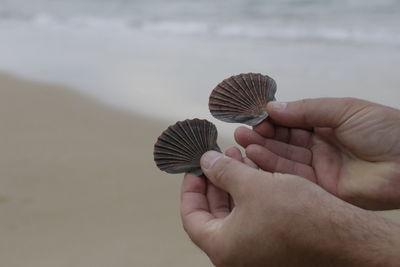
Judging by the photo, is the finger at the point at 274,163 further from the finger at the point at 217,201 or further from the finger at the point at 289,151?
the finger at the point at 217,201

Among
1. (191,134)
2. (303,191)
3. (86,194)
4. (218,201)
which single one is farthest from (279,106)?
(86,194)

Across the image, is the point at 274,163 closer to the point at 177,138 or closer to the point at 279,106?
the point at 279,106

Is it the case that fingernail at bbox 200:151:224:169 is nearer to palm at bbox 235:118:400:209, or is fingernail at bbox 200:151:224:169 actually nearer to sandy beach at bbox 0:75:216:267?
palm at bbox 235:118:400:209

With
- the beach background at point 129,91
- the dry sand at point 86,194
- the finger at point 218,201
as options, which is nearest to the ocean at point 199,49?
the beach background at point 129,91

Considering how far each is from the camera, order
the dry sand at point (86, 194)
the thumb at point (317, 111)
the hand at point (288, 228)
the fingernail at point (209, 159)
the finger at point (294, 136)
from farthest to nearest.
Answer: the dry sand at point (86, 194) → the finger at point (294, 136) → the thumb at point (317, 111) → the fingernail at point (209, 159) → the hand at point (288, 228)

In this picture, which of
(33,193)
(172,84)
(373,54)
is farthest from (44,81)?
(373,54)
